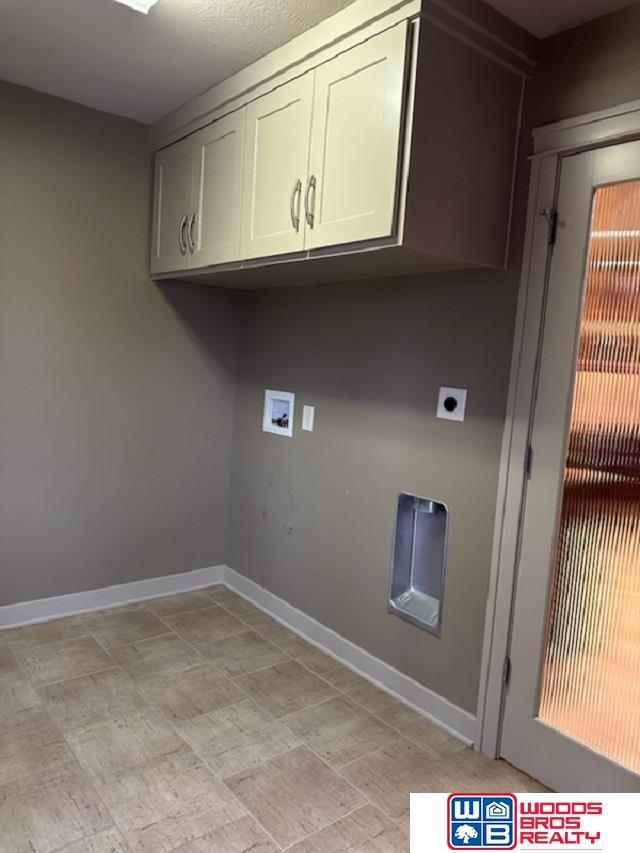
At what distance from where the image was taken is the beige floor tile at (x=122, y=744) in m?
1.92

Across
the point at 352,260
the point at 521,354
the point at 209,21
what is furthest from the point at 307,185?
the point at 521,354

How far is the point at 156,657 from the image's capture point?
104 inches

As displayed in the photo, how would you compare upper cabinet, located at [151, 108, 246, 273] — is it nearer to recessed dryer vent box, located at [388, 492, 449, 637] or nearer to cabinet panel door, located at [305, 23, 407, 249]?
cabinet panel door, located at [305, 23, 407, 249]

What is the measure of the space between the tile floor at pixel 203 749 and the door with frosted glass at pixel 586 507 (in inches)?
11.2

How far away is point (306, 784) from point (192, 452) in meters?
1.89

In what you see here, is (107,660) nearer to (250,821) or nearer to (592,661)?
(250,821)

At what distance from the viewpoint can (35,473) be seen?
2.84m

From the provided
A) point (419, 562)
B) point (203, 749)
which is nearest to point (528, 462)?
point (419, 562)

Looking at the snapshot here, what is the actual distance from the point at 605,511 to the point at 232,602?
2138 mm

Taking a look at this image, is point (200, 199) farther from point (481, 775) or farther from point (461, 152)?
point (481, 775)

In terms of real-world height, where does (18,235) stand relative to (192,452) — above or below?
above

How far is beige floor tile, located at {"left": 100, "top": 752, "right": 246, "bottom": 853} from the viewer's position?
166 cm

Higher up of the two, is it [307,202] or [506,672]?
[307,202]

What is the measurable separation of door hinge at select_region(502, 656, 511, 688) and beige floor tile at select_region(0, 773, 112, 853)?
132cm
